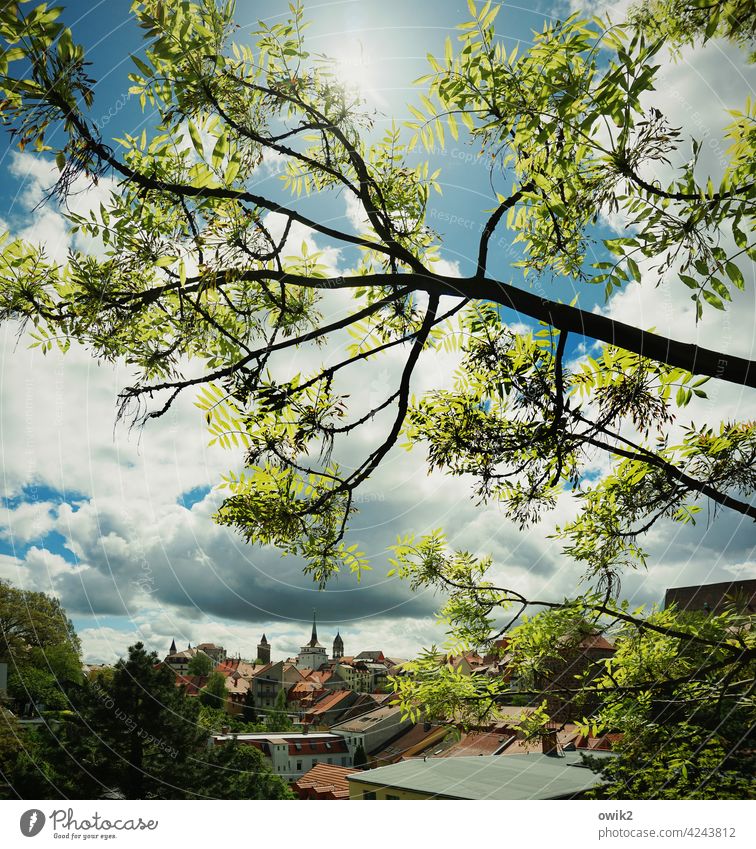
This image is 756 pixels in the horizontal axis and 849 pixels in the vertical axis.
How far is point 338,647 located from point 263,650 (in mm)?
177

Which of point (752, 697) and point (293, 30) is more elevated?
point (293, 30)

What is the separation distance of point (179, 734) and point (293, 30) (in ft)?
Answer: 5.48

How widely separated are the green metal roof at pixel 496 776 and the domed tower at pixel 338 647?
29 cm

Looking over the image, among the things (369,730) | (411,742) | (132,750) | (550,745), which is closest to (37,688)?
(132,750)

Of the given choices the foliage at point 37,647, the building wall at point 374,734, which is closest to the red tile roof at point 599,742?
the building wall at point 374,734

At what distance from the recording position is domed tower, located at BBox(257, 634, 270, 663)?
4.41 ft

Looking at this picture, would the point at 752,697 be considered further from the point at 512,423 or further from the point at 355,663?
the point at 355,663

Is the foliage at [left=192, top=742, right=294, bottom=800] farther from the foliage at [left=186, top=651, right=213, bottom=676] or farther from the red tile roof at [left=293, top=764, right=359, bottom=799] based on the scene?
the foliage at [left=186, top=651, right=213, bottom=676]

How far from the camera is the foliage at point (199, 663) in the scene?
1325mm

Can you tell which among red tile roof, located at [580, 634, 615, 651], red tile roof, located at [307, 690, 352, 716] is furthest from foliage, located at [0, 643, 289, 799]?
red tile roof, located at [580, 634, 615, 651]

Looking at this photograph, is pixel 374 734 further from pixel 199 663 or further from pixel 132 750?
pixel 132 750

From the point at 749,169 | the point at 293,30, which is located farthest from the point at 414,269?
the point at 749,169

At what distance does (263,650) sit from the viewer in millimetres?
1351
